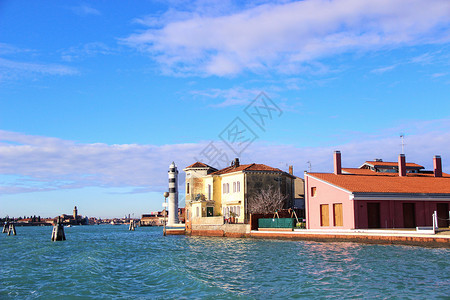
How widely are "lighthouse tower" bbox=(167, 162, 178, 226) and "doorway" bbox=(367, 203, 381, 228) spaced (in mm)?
48084

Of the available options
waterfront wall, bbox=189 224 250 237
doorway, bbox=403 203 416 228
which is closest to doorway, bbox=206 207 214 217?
waterfront wall, bbox=189 224 250 237

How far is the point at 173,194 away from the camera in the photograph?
78.9 m

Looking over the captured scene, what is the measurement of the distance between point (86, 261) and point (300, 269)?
14021 mm

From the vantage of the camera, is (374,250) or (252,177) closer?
(374,250)

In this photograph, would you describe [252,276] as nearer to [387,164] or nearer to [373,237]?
[373,237]

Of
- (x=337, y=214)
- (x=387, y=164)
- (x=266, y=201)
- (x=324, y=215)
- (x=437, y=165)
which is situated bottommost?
(x=324, y=215)

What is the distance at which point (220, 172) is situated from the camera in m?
57.8

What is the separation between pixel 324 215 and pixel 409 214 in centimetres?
671

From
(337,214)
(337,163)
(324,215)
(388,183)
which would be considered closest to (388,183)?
(388,183)

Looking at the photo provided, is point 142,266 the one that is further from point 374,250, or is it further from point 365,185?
point 365,185

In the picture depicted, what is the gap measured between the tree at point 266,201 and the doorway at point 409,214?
17206 mm

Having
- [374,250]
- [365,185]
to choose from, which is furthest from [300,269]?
[365,185]

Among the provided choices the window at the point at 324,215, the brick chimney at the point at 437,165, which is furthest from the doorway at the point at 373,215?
the brick chimney at the point at 437,165

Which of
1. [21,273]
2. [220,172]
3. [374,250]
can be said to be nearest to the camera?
[21,273]
